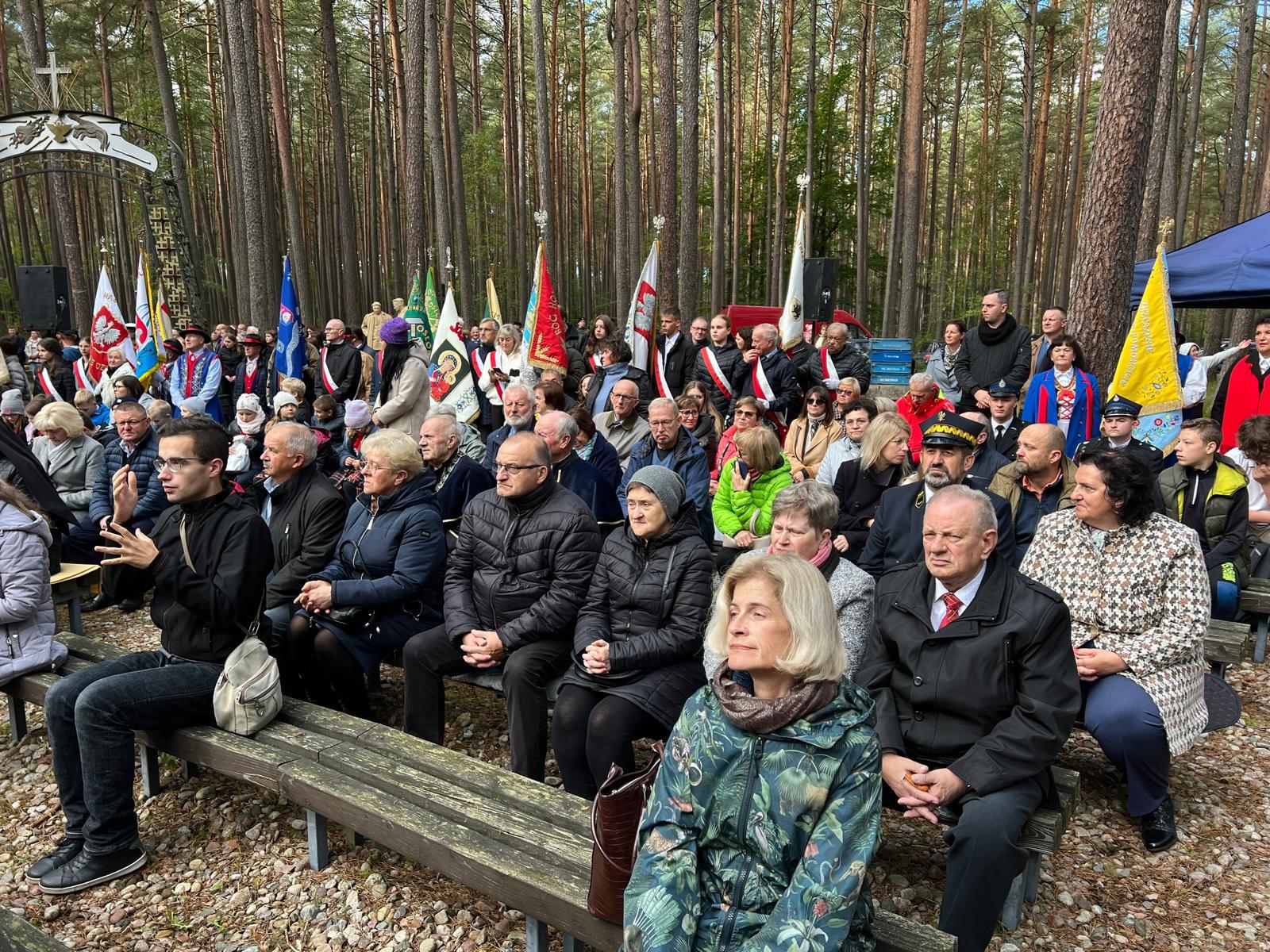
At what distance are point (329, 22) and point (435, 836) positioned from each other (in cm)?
1930

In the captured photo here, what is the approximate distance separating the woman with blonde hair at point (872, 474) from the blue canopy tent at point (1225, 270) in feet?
12.9

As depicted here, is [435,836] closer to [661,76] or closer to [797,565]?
[797,565]

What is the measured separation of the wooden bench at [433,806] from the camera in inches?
96.3

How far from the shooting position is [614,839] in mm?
2186

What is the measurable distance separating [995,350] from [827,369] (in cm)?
147

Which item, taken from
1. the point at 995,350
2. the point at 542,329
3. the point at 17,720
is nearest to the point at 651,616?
the point at 17,720

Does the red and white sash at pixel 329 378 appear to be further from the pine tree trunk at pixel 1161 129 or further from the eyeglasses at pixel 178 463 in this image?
the pine tree trunk at pixel 1161 129

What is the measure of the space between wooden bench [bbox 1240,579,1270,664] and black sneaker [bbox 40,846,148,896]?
225 inches

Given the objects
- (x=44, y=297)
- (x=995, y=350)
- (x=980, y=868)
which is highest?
(x=44, y=297)

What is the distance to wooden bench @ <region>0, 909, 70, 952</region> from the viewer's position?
2207 millimetres

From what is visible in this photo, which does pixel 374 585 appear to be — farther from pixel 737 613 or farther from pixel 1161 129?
pixel 1161 129

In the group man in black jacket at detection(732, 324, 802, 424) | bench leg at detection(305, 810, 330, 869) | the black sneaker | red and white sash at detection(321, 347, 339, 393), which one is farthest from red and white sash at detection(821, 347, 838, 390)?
the black sneaker

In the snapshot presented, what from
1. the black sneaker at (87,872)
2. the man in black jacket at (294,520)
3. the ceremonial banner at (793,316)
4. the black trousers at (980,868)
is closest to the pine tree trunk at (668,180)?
the ceremonial banner at (793,316)

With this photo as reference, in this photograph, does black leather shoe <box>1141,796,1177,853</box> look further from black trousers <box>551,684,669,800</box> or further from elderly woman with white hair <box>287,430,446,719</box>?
elderly woman with white hair <box>287,430,446,719</box>
